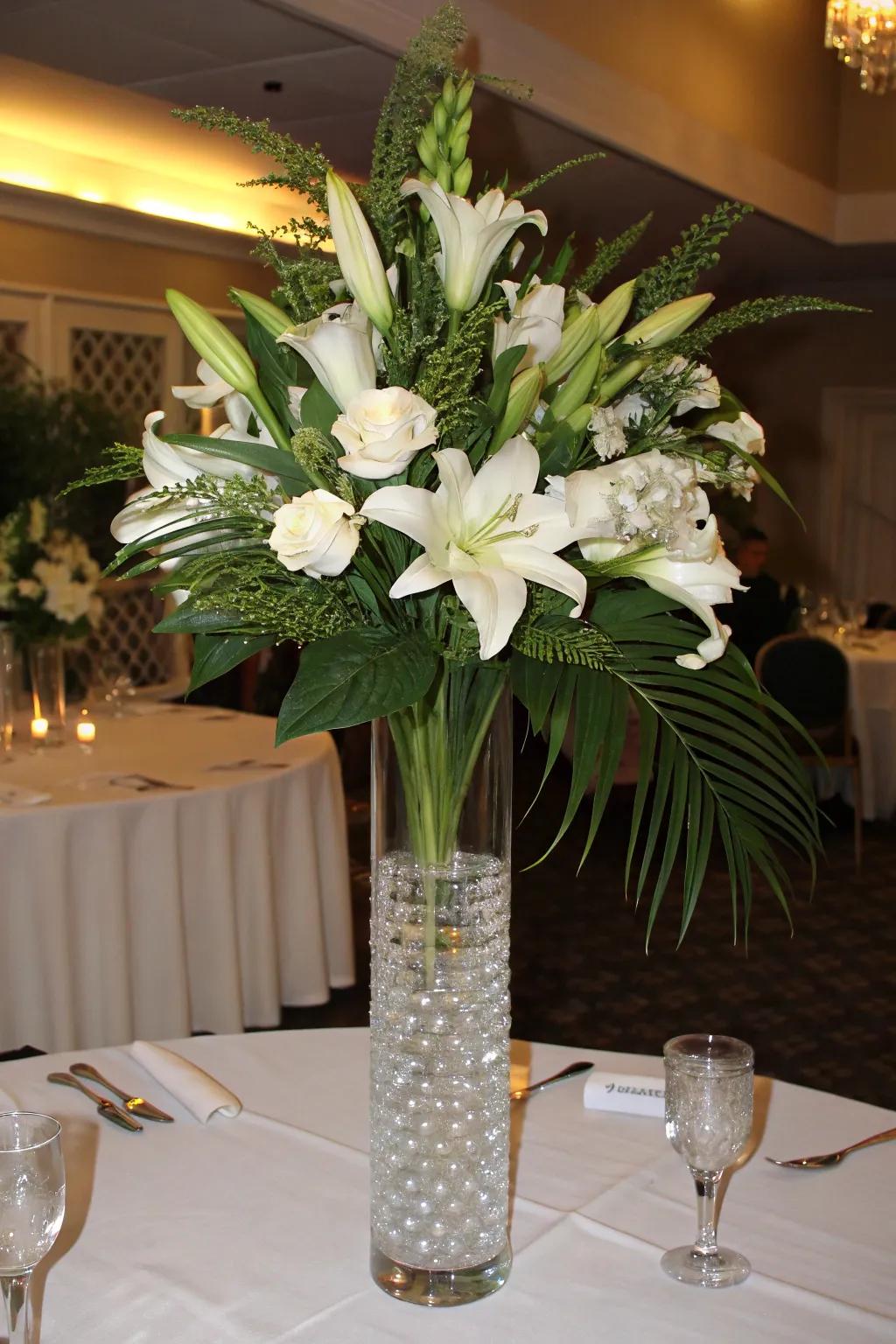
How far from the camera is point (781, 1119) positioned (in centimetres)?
158

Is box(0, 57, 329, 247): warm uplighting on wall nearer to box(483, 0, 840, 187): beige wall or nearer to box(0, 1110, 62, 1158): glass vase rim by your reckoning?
box(483, 0, 840, 187): beige wall

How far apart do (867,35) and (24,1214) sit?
6.66m

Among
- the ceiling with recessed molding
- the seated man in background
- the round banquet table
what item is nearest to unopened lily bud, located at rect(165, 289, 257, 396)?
the round banquet table

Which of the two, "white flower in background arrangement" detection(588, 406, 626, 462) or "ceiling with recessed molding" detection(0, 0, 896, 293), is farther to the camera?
"ceiling with recessed molding" detection(0, 0, 896, 293)

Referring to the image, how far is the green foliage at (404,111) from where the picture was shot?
1.13 metres

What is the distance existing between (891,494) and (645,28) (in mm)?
5727

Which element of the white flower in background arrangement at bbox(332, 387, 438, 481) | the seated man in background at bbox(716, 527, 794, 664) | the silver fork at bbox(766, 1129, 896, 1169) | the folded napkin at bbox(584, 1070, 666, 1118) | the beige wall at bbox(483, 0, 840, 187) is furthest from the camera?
the seated man in background at bbox(716, 527, 794, 664)

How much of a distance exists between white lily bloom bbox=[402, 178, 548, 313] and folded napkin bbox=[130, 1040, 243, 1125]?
0.90 m

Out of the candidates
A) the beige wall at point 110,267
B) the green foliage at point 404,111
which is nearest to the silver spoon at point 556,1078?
the green foliage at point 404,111

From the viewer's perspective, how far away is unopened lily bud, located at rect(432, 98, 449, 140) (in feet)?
3.82

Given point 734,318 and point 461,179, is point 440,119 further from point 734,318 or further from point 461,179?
point 734,318

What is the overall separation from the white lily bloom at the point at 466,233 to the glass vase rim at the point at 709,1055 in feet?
2.21

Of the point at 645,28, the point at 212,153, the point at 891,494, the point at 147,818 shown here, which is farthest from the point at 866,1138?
the point at 891,494

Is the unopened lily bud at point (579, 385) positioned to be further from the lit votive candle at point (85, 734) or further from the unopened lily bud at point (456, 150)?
the lit votive candle at point (85, 734)
